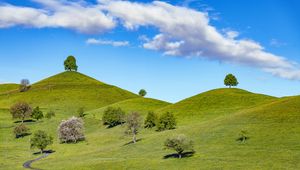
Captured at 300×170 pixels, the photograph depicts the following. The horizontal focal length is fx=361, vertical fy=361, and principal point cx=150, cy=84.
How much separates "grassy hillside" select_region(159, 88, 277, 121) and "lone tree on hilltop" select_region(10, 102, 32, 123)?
57285 mm

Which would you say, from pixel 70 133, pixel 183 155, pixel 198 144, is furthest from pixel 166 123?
pixel 183 155

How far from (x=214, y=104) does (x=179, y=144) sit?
255 ft

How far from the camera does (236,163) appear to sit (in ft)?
214

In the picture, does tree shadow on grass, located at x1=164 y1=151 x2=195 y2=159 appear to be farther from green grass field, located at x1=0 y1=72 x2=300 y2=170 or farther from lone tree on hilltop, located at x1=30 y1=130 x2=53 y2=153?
lone tree on hilltop, located at x1=30 y1=130 x2=53 y2=153

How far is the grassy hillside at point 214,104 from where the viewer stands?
139m

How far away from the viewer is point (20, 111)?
496 ft

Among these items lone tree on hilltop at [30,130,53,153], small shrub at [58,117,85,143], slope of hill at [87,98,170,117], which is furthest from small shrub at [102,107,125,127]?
lone tree on hilltop at [30,130,53,153]

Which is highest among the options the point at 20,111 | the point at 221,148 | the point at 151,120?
the point at 20,111

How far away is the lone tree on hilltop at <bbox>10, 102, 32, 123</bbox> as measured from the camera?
150 m

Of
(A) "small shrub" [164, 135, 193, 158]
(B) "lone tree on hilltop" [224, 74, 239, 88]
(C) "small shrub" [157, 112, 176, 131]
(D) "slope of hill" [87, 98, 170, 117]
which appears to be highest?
(B) "lone tree on hilltop" [224, 74, 239, 88]

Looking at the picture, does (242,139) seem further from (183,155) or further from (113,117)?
(113,117)

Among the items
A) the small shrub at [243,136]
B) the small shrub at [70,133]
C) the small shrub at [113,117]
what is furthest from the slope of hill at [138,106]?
the small shrub at [243,136]

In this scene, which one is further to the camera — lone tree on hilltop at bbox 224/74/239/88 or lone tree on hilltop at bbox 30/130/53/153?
lone tree on hilltop at bbox 224/74/239/88

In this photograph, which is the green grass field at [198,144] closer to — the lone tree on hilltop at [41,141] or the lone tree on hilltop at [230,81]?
the lone tree on hilltop at [41,141]
